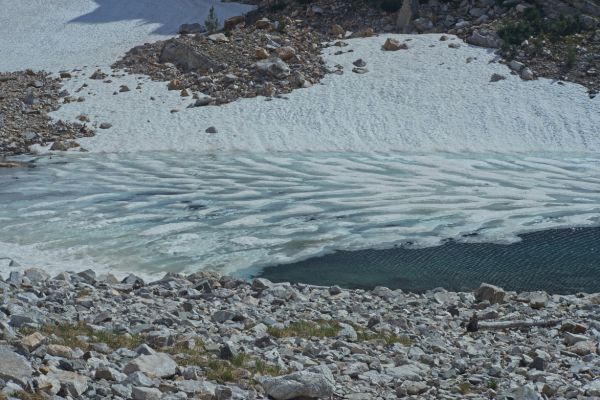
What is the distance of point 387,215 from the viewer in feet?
68.5

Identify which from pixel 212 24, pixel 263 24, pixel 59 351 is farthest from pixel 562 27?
pixel 59 351

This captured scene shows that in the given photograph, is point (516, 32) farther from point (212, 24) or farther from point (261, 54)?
point (212, 24)

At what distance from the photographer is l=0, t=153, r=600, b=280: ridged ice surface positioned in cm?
1773

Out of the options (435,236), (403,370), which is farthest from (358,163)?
(403,370)

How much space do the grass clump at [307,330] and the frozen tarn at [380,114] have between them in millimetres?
18398

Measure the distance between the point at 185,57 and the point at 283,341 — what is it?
26566 mm

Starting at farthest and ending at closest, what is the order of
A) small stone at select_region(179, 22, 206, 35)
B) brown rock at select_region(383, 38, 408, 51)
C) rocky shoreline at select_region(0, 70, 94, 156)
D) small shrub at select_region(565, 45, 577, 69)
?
small stone at select_region(179, 22, 206, 35)
brown rock at select_region(383, 38, 408, 51)
small shrub at select_region(565, 45, 577, 69)
rocky shoreline at select_region(0, 70, 94, 156)

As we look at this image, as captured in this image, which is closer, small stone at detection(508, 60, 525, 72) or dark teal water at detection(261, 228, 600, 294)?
dark teal water at detection(261, 228, 600, 294)

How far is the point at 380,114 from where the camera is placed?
104ft

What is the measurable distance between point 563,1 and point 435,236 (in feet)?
73.3

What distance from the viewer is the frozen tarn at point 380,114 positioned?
1164 inches

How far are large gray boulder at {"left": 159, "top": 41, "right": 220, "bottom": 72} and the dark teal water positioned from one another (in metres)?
18.4

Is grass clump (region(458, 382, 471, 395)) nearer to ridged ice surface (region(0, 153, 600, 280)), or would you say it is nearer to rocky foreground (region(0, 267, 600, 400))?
rocky foreground (region(0, 267, 600, 400))

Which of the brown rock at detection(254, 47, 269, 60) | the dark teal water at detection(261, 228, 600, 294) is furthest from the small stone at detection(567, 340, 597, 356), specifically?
the brown rock at detection(254, 47, 269, 60)
